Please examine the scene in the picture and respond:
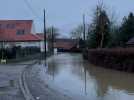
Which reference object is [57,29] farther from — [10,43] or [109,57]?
[109,57]

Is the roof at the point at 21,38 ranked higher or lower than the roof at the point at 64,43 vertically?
higher

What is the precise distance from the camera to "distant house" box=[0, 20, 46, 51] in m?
75.9

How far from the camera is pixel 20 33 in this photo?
7962 cm

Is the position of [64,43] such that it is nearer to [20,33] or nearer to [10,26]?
[10,26]

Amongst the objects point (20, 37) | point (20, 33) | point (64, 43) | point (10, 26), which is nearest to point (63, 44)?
point (64, 43)

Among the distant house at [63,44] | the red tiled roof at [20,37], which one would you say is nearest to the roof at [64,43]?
the distant house at [63,44]

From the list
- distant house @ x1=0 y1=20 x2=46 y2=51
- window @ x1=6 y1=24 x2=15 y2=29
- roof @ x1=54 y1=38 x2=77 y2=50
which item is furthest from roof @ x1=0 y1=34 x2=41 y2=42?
roof @ x1=54 y1=38 x2=77 y2=50

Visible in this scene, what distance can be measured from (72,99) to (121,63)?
17.9 m

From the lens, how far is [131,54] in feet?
93.9

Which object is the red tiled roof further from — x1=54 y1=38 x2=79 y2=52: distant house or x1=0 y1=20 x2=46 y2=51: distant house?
x1=54 y1=38 x2=79 y2=52: distant house

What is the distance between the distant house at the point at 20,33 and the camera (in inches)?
2990

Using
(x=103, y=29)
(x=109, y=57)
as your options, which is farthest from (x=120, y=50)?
(x=103, y=29)

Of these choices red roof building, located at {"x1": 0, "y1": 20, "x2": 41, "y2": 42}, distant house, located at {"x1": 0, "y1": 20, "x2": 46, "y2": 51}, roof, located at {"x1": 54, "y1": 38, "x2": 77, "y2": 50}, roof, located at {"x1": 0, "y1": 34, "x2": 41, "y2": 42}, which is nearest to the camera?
roof, located at {"x1": 0, "y1": 34, "x2": 41, "y2": 42}

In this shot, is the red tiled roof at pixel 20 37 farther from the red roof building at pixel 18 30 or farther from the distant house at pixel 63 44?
the distant house at pixel 63 44
